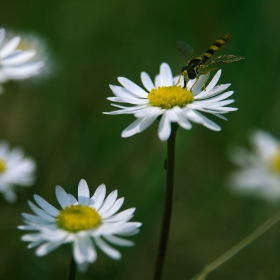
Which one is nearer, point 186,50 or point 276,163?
point 186,50

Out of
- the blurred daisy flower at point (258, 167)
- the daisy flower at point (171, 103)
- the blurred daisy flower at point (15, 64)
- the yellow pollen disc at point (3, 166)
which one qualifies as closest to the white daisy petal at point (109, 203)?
the daisy flower at point (171, 103)

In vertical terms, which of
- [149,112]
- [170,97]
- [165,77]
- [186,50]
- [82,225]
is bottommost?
[82,225]

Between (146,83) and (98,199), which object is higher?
(146,83)

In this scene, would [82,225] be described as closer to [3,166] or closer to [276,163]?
[3,166]

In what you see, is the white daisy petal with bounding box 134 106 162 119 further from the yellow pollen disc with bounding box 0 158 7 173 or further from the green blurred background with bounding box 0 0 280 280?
the yellow pollen disc with bounding box 0 158 7 173

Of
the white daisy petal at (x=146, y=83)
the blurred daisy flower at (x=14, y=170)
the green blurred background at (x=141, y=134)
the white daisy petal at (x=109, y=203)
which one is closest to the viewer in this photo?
the white daisy petal at (x=109, y=203)

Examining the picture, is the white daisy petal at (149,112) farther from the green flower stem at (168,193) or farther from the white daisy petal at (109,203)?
the white daisy petal at (109,203)

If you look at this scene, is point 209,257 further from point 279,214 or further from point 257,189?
point 279,214

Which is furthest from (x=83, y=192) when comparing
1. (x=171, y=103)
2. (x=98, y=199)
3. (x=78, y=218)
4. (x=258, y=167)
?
(x=258, y=167)

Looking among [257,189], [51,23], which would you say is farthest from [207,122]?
[51,23]
